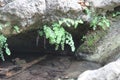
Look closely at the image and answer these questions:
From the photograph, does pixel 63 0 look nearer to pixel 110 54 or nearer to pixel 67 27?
pixel 67 27

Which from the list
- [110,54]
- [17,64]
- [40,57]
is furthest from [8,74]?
[110,54]

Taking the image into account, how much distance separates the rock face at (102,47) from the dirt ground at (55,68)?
0.22 m

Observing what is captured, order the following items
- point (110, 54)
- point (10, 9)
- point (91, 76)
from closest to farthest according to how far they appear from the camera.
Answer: point (91, 76), point (10, 9), point (110, 54)

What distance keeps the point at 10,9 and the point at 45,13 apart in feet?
2.74

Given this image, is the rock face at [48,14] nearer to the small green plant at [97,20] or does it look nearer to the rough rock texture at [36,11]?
the rough rock texture at [36,11]

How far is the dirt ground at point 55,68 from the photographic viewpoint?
644cm

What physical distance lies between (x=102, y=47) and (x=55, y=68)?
1302mm

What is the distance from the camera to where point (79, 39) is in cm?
764

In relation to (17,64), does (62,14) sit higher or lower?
higher

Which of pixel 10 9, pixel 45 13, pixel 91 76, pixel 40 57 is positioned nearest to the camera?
pixel 91 76

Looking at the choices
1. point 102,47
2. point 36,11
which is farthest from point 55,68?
point 36,11

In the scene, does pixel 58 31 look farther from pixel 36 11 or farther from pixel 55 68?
pixel 55 68

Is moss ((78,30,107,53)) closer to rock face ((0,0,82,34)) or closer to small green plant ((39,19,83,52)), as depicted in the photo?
small green plant ((39,19,83,52))

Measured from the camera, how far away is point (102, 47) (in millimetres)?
7043
